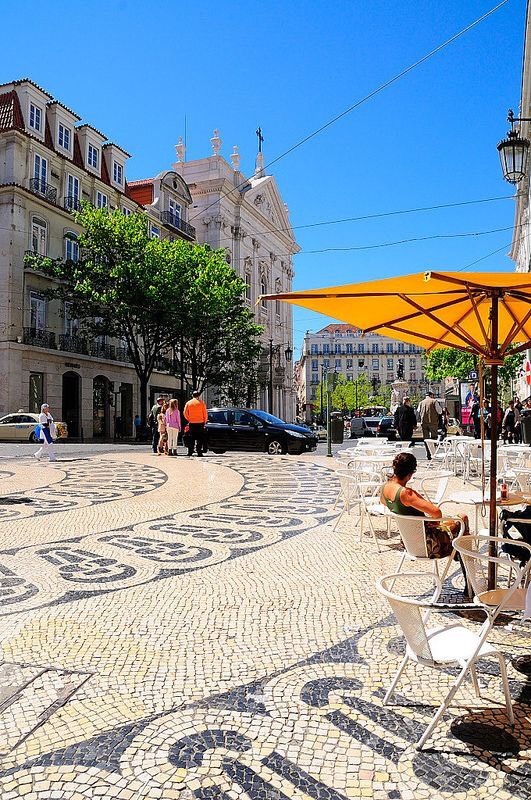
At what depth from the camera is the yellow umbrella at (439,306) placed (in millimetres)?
4066

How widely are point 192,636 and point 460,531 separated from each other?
216 centimetres

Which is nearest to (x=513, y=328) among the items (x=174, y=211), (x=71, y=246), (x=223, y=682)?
(x=223, y=682)

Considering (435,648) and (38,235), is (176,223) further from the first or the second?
(435,648)

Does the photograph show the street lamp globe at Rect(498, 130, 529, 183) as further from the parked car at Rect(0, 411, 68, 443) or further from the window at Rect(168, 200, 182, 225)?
the window at Rect(168, 200, 182, 225)

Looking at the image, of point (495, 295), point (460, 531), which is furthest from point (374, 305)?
point (460, 531)

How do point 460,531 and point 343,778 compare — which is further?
point 460,531

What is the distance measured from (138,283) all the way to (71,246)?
653 centimetres

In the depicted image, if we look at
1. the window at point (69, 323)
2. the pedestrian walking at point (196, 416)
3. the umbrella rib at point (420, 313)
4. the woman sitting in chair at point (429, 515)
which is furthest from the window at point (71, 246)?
the woman sitting in chair at point (429, 515)

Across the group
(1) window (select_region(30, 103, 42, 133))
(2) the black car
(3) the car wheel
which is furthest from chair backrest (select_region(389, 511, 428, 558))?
(1) window (select_region(30, 103, 42, 133))

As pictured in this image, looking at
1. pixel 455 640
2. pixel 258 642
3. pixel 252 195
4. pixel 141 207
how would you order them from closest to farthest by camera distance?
pixel 455 640 < pixel 258 642 < pixel 141 207 < pixel 252 195

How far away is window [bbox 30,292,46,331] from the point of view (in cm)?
3244

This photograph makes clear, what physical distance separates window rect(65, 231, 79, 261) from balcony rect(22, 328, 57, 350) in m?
4.51

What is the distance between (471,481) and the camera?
39.3ft

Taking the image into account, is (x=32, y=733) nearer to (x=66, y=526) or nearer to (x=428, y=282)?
(x=428, y=282)
